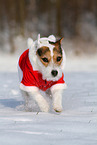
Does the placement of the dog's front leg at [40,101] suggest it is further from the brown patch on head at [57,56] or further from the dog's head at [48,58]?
the brown patch on head at [57,56]

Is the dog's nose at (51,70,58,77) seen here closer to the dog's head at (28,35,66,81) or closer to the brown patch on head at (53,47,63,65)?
the dog's head at (28,35,66,81)

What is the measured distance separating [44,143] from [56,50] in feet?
6.95

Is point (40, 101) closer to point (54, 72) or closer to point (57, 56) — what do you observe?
point (54, 72)

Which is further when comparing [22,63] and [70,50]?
[70,50]

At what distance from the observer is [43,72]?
4590 mm

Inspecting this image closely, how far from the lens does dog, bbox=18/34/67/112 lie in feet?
14.8

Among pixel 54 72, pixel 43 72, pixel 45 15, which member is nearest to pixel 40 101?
pixel 43 72

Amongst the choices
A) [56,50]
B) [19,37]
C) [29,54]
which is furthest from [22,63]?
[19,37]

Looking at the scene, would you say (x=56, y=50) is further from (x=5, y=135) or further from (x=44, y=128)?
(x=5, y=135)

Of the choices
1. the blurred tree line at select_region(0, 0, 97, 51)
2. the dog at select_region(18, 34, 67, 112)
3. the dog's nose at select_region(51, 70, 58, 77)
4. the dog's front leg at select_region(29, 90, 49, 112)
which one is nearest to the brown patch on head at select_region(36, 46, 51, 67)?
the dog at select_region(18, 34, 67, 112)

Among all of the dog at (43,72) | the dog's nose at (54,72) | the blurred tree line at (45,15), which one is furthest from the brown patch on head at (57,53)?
the blurred tree line at (45,15)

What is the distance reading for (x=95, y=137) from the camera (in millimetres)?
2934

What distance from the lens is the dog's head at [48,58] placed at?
443 centimetres

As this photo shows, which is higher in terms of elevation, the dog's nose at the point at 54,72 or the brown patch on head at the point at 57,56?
the brown patch on head at the point at 57,56
